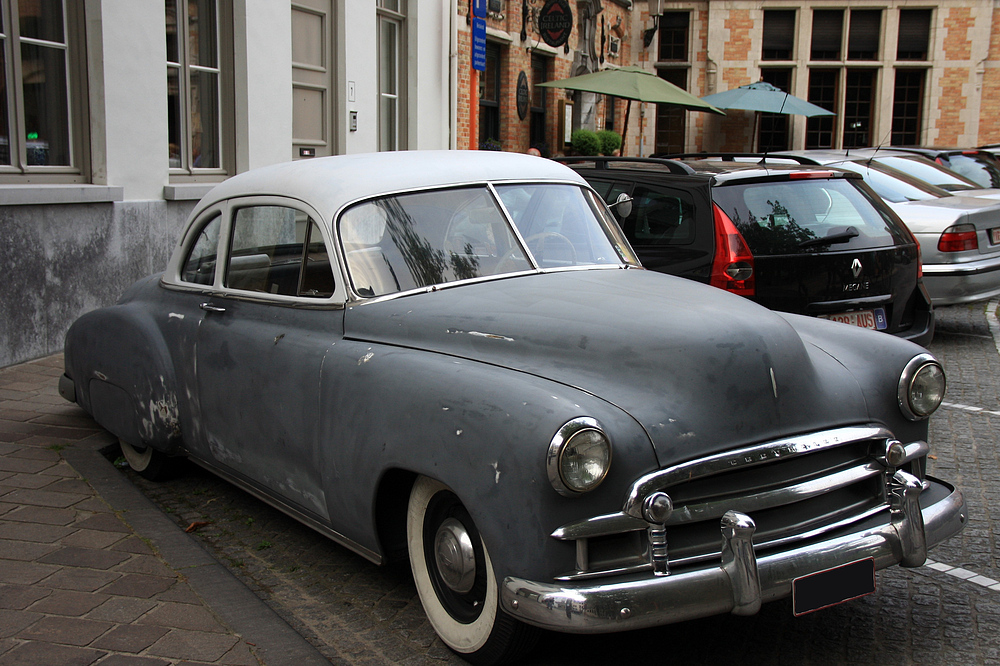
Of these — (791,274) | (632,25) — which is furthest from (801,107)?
(791,274)

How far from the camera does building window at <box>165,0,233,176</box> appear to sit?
9219 mm

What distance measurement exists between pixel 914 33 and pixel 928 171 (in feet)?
73.8

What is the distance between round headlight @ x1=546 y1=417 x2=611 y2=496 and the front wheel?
1.31 ft

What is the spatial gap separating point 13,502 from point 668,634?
127 inches

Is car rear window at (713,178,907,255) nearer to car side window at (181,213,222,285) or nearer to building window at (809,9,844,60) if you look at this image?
car side window at (181,213,222,285)

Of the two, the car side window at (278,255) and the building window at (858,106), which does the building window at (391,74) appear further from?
the building window at (858,106)

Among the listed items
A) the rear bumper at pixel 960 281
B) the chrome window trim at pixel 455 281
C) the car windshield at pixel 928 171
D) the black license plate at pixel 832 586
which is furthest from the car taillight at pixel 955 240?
the black license plate at pixel 832 586

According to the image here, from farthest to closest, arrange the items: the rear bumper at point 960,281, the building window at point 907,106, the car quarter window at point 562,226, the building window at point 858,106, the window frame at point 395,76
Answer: the building window at point 858,106 < the building window at point 907,106 < the window frame at point 395,76 < the rear bumper at point 960,281 < the car quarter window at point 562,226

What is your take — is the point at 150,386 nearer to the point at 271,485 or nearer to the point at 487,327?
the point at 271,485

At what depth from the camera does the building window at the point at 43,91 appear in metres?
7.46

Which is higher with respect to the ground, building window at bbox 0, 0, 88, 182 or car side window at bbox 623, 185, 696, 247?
building window at bbox 0, 0, 88, 182

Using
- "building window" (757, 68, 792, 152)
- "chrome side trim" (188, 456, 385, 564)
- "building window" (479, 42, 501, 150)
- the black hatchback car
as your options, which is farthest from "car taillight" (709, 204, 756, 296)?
"building window" (757, 68, 792, 152)

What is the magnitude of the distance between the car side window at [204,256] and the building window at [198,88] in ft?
16.0

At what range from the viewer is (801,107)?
70.9 ft
